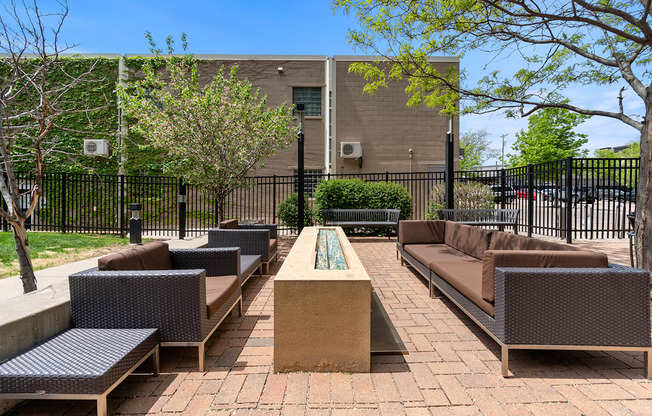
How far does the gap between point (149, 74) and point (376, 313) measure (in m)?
7.42

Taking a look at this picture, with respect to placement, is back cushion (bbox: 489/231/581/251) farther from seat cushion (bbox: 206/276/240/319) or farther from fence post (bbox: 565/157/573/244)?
fence post (bbox: 565/157/573/244)

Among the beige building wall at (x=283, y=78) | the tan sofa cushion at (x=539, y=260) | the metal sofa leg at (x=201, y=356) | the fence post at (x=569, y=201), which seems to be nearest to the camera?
the metal sofa leg at (x=201, y=356)

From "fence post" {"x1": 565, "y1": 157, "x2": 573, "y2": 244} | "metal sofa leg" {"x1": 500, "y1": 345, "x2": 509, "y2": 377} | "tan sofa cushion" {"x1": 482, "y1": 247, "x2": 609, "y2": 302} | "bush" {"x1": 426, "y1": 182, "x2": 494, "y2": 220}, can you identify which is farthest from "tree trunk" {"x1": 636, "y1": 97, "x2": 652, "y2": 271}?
"bush" {"x1": 426, "y1": 182, "x2": 494, "y2": 220}

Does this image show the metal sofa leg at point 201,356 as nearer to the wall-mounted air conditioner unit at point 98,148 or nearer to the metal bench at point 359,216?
the metal bench at point 359,216

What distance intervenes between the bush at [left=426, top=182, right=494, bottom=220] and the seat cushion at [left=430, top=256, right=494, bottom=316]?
6.58 metres

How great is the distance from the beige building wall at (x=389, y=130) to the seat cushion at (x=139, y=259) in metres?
12.4

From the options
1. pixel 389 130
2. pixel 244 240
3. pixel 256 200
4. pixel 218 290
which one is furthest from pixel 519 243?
pixel 389 130

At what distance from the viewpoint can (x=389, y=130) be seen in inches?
615

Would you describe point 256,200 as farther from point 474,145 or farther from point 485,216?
point 474,145

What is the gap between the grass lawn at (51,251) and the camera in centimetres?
573

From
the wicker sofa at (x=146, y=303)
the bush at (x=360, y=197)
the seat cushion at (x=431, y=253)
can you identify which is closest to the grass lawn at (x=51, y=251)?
the wicker sofa at (x=146, y=303)

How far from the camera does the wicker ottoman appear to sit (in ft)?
6.20

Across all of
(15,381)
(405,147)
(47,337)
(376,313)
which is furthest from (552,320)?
(405,147)

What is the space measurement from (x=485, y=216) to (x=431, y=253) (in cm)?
622
